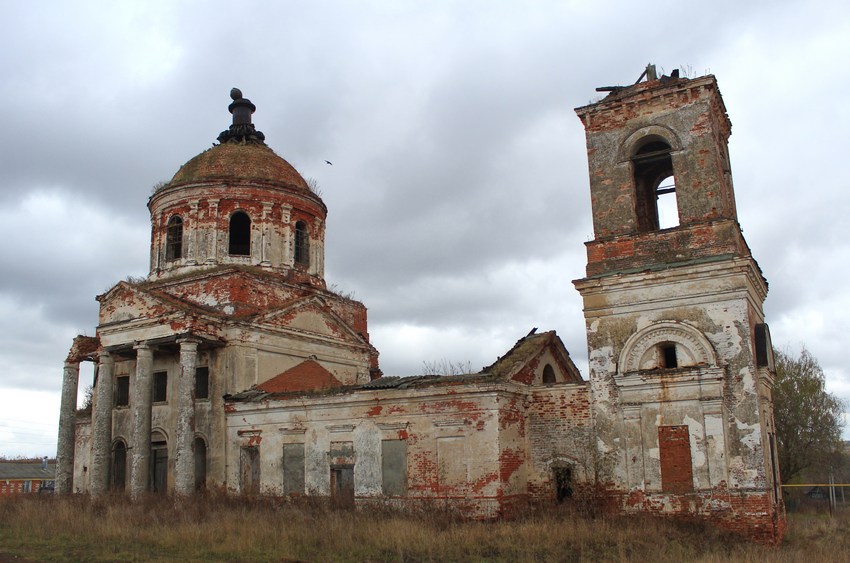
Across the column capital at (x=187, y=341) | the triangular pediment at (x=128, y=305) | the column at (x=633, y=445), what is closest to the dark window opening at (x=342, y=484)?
the column capital at (x=187, y=341)

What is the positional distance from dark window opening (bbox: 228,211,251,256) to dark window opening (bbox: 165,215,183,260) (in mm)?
1524

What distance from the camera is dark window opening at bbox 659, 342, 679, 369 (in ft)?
46.5

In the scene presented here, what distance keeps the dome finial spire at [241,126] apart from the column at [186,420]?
29.5 feet

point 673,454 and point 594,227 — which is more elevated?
point 594,227

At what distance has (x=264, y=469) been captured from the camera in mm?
17922

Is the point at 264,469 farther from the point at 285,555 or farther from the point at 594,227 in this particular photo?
the point at 594,227

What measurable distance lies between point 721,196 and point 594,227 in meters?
2.55

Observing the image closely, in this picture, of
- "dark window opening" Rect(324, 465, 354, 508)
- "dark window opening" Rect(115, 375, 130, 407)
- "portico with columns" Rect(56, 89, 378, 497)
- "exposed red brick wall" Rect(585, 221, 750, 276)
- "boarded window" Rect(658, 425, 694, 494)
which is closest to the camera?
"boarded window" Rect(658, 425, 694, 494)

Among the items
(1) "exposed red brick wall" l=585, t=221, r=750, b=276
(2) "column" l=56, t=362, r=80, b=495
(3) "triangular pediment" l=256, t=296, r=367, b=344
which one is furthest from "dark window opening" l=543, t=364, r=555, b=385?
(2) "column" l=56, t=362, r=80, b=495

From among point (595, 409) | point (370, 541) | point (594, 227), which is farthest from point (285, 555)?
point (594, 227)

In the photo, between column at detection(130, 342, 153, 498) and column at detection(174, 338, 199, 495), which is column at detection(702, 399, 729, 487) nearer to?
column at detection(174, 338, 199, 495)

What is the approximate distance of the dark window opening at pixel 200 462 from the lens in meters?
18.9

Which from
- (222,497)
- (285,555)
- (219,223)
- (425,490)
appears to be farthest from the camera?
(219,223)

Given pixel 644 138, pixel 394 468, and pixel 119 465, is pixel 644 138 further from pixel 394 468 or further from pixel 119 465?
pixel 119 465
